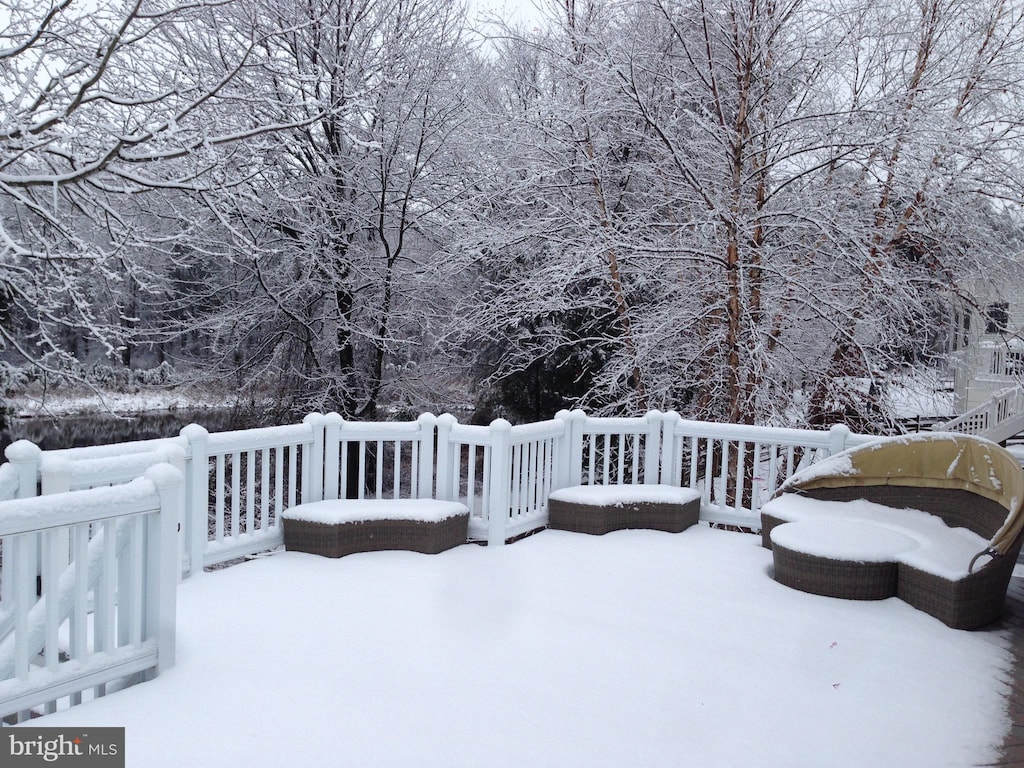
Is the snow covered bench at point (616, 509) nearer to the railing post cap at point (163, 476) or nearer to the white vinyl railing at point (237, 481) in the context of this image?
the white vinyl railing at point (237, 481)

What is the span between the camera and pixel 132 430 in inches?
536

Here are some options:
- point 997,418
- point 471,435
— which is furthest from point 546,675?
point 997,418

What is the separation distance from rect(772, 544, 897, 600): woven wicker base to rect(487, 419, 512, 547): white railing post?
1.90 m

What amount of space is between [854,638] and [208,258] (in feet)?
31.6

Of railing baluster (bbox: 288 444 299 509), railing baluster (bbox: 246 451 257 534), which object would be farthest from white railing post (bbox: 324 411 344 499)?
railing baluster (bbox: 246 451 257 534)

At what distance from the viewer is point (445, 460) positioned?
502 cm

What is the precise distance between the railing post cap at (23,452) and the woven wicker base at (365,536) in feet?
5.32

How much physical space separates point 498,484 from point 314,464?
128 cm

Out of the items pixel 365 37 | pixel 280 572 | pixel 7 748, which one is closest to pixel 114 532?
pixel 7 748

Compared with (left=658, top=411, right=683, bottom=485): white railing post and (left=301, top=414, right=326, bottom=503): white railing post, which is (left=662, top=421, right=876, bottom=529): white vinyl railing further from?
(left=301, top=414, right=326, bottom=503): white railing post

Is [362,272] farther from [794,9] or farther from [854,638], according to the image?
[854,638]

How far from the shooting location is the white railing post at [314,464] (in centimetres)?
481

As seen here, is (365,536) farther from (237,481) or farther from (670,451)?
(670,451)

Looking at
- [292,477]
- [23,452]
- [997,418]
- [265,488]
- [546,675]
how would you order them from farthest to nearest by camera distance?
→ [997,418]
[292,477]
[265,488]
[23,452]
[546,675]
